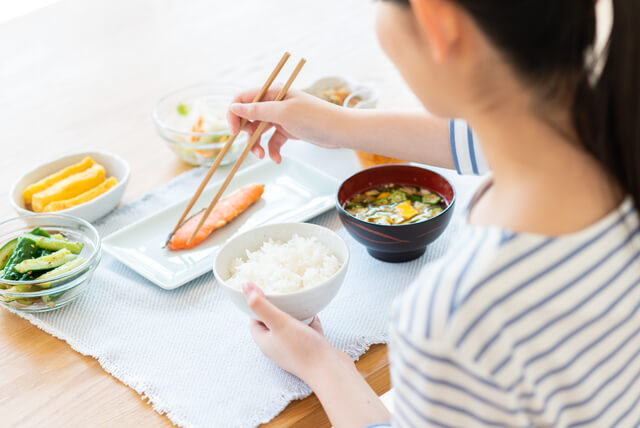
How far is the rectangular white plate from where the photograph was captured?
1.24 meters

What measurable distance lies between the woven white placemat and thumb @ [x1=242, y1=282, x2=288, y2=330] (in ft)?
0.28

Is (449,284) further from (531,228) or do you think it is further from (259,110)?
(259,110)

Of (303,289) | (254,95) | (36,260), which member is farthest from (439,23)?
(36,260)

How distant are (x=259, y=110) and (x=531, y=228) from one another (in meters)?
0.74

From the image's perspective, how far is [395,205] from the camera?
123 centimetres

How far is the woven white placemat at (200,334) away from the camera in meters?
0.96

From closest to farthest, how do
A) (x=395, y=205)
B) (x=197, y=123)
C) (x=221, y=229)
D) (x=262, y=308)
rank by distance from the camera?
(x=262, y=308) → (x=395, y=205) → (x=221, y=229) → (x=197, y=123)

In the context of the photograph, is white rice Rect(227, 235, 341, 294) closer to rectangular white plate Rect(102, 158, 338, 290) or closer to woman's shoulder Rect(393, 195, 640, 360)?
rectangular white plate Rect(102, 158, 338, 290)

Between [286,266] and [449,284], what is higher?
[449,284]

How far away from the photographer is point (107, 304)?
1170mm

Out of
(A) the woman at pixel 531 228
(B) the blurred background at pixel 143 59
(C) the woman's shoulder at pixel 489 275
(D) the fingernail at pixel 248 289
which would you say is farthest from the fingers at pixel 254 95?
(C) the woman's shoulder at pixel 489 275

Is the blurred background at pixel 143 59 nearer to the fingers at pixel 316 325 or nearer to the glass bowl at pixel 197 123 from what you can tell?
the glass bowl at pixel 197 123

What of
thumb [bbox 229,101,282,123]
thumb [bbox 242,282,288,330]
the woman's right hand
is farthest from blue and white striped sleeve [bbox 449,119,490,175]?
thumb [bbox 242,282,288,330]

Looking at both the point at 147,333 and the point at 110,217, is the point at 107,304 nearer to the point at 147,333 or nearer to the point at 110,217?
the point at 147,333
